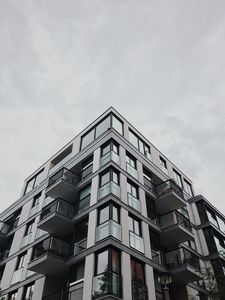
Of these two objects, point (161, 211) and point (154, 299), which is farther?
point (161, 211)

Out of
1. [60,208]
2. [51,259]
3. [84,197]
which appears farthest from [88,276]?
[84,197]

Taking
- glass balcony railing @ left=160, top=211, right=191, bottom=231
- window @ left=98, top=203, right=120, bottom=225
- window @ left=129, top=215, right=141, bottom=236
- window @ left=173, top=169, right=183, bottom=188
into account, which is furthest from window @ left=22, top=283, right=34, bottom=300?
window @ left=173, top=169, right=183, bottom=188

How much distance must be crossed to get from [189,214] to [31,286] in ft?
47.9

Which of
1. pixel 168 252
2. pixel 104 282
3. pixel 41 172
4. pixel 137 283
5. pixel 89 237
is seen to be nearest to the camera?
pixel 104 282

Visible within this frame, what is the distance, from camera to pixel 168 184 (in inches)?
958

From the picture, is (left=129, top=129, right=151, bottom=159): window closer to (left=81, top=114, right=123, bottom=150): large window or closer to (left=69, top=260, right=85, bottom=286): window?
(left=81, top=114, right=123, bottom=150): large window

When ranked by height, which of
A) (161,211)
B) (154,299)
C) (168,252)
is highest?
(161,211)

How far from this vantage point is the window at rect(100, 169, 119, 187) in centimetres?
2044

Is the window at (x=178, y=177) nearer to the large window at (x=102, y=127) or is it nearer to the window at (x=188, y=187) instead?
the window at (x=188, y=187)

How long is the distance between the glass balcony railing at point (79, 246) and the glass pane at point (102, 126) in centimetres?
943

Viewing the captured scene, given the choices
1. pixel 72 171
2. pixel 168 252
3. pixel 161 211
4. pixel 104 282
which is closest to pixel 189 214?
pixel 161 211

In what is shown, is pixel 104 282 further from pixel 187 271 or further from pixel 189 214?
pixel 189 214

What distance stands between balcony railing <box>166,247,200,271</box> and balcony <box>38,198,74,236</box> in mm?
7106

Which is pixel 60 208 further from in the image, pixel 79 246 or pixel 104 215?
pixel 104 215
